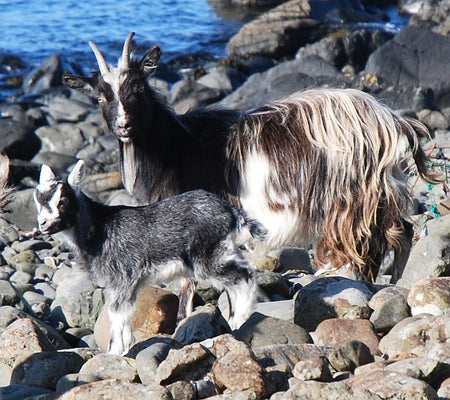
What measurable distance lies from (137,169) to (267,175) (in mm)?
1068

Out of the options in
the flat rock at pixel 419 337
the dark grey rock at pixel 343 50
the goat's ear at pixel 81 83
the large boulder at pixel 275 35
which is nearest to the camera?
the flat rock at pixel 419 337

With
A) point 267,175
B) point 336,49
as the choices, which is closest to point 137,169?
point 267,175

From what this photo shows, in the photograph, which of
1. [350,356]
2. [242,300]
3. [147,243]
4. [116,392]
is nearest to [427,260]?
[242,300]

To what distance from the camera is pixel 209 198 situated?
6531 millimetres

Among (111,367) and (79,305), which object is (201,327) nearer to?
(111,367)

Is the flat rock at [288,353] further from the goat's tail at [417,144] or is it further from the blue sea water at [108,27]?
the blue sea water at [108,27]

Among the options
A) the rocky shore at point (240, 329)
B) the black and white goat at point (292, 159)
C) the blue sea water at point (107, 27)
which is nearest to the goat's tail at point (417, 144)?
the black and white goat at point (292, 159)

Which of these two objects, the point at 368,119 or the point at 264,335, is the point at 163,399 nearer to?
the point at 264,335

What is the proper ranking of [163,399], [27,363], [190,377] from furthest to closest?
[27,363]
[190,377]
[163,399]

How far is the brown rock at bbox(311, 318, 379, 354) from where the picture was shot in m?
6.02

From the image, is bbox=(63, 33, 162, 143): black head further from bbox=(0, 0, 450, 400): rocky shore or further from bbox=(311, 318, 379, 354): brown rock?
bbox=(311, 318, 379, 354): brown rock

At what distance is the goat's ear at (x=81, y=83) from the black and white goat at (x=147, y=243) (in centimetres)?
146

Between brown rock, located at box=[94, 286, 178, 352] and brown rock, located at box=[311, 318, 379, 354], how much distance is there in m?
1.27

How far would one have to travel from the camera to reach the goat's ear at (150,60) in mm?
7797
